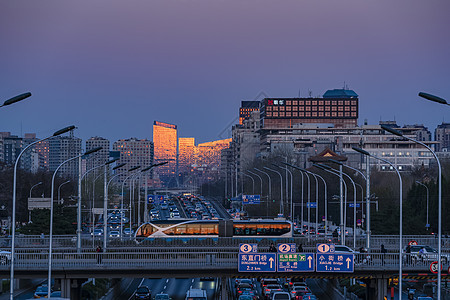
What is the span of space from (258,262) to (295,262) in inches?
81.2

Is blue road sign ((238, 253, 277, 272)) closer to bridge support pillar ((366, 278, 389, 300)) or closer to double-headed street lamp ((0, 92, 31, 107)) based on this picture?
bridge support pillar ((366, 278, 389, 300))

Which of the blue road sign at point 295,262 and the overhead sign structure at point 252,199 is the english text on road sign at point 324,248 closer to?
the blue road sign at point 295,262

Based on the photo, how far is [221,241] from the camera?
70.2m

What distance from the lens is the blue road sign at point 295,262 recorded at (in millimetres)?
46125

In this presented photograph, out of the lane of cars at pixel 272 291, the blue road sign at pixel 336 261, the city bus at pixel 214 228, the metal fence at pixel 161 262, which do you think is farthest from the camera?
the city bus at pixel 214 228

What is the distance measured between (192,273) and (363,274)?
9.75 meters

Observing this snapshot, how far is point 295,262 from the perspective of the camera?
4622 cm

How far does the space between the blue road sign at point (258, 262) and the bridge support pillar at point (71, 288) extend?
9460mm

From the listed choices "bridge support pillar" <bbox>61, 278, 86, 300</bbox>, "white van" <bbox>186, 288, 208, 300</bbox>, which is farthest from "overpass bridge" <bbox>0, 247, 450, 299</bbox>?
"white van" <bbox>186, 288, 208, 300</bbox>

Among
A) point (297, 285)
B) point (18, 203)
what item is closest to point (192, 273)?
point (297, 285)

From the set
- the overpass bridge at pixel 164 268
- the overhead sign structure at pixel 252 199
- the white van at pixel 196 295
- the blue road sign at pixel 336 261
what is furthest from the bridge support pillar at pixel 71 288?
the overhead sign structure at pixel 252 199

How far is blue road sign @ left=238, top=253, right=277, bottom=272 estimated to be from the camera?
46.1 m

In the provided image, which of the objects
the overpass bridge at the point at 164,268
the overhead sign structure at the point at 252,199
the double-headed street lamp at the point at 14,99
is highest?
the double-headed street lamp at the point at 14,99

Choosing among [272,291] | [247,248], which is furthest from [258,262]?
[272,291]
